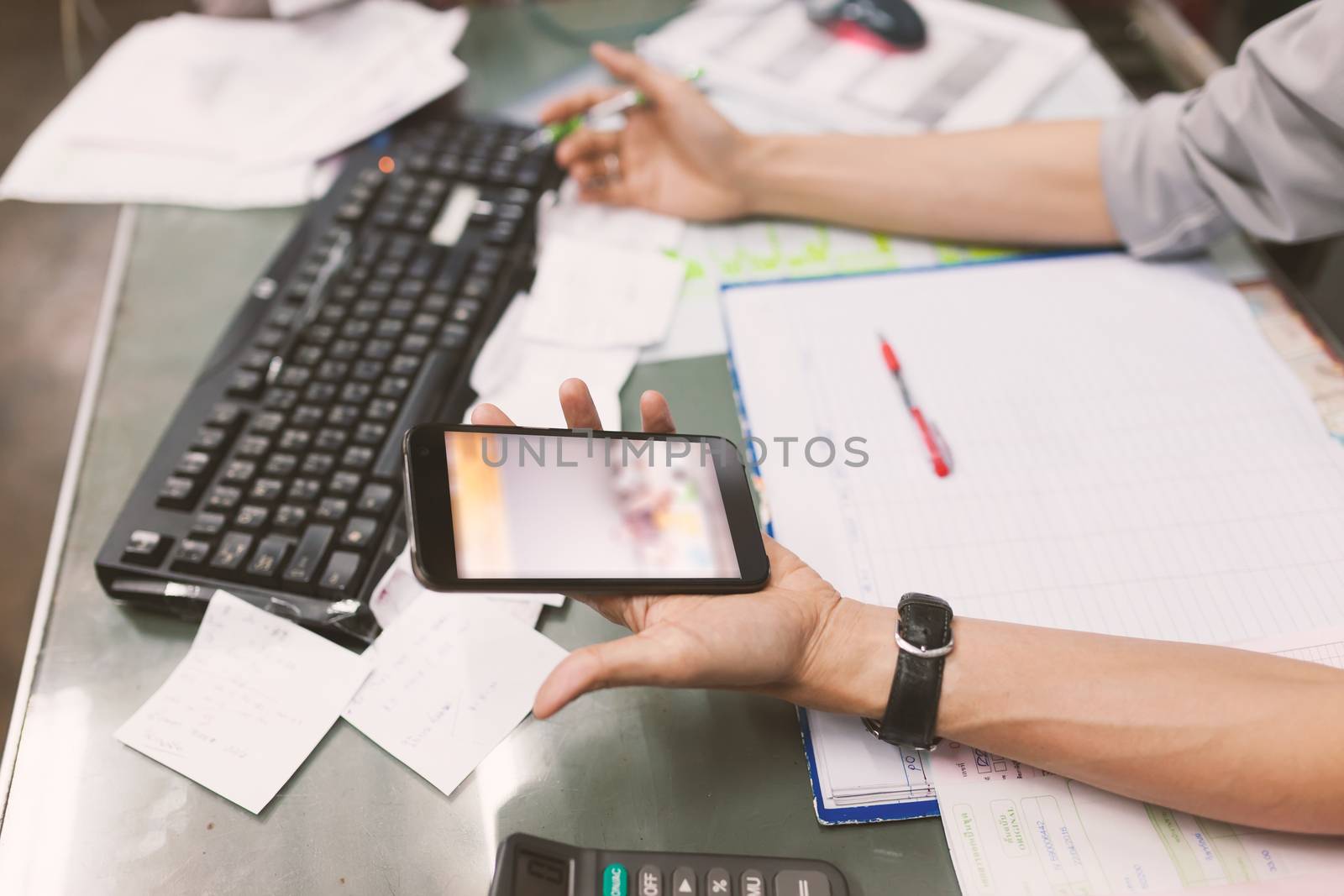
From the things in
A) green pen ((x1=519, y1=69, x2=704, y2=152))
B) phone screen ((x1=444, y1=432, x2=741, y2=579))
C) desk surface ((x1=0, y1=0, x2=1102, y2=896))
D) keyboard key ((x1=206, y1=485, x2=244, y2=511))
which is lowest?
desk surface ((x1=0, y1=0, x2=1102, y2=896))

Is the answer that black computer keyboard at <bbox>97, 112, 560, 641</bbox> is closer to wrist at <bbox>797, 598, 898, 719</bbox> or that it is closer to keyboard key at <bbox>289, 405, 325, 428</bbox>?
keyboard key at <bbox>289, 405, 325, 428</bbox>

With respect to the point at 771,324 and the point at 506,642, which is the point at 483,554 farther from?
the point at 771,324

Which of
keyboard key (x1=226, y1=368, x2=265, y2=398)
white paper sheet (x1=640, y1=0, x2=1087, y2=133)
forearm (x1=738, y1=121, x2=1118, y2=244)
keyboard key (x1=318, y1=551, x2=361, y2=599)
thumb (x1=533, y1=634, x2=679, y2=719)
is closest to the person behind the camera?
thumb (x1=533, y1=634, x2=679, y2=719)

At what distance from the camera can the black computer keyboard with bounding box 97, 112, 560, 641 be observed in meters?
0.60

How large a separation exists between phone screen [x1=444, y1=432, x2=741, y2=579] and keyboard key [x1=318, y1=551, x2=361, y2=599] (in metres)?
0.11

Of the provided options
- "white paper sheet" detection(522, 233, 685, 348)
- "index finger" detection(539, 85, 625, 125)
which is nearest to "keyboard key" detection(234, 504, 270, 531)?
"white paper sheet" detection(522, 233, 685, 348)

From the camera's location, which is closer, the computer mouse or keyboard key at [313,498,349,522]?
keyboard key at [313,498,349,522]

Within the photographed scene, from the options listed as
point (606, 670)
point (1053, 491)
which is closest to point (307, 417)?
point (606, 670)

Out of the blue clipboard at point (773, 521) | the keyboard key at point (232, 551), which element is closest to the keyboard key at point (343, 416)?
the keyboard key at point (232, 551)

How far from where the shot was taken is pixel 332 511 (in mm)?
620

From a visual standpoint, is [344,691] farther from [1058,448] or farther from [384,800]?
[1058,448]

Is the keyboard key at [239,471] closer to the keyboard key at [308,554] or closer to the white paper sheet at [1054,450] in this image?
the keyboard key at [308,554]

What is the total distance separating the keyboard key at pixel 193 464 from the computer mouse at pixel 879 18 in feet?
2.66

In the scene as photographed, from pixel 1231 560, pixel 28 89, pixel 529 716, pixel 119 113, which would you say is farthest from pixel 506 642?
pixel 28 89
